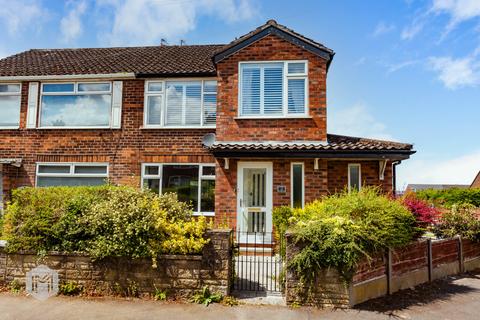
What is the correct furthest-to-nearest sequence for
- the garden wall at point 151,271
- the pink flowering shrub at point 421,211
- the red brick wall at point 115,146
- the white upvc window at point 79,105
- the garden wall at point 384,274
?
the white upvc window at point 79,105, the red brick wall at point 115,146, the pink flowering shrub at point 421,211, the garden wall at point 151,271, the garden wall at point 384,274

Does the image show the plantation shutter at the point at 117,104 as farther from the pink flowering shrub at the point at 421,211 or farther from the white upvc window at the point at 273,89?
the pink flowering shrub at the point at 421,211

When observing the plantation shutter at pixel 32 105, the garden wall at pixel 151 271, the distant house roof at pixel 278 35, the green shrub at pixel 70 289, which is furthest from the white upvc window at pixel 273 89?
the plantation shutter at pixel 32 105

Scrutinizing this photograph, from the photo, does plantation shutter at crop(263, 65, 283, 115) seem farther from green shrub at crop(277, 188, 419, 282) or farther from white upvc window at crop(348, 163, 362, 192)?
green shrub at crop(277, 188, 419, 282)

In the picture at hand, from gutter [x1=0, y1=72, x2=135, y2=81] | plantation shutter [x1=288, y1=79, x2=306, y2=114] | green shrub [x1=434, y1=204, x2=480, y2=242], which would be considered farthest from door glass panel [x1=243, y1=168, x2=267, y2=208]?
gutter [x1=0, y1=72, x2=135, y2=81]

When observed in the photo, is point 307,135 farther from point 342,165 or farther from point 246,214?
point 246,214

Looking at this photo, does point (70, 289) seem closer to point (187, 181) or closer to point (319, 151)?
point (187, 181)

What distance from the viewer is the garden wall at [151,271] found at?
581cm

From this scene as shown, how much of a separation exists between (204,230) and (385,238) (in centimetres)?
307

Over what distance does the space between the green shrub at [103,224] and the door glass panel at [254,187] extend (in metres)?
3.44

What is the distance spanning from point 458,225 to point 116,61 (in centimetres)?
1186

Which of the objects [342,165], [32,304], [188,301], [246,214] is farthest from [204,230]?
[342,165]

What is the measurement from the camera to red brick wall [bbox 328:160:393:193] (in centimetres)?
1004

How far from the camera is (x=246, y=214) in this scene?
9.70 metres

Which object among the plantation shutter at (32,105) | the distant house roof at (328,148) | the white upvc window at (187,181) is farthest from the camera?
the plantation shutter at (32,105)
